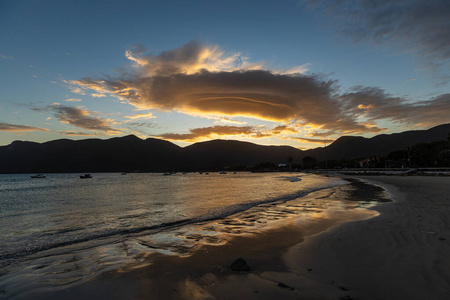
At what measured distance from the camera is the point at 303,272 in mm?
5098

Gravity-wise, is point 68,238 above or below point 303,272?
below

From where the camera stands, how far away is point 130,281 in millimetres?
5031

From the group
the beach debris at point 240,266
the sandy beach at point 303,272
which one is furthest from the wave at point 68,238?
the beach debris at point 240,266

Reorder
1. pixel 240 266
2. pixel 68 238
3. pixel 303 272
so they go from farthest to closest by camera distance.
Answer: pixel 68 238 → pixel 240 266 → pixel 303 272

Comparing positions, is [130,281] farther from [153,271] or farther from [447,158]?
[447,158]

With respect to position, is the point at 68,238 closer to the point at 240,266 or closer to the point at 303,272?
the point at 240,266

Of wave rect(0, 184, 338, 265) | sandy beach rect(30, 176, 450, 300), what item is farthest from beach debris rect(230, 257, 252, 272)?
wave rect(0, 184, 338, 265)

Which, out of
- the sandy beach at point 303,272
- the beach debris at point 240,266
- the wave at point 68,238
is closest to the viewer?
the sandy beach at point 303,272

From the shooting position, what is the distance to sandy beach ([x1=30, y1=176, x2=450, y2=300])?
13.7 ft

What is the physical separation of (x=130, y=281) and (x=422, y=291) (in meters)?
5.85

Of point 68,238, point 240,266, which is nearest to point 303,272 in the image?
point 240,266

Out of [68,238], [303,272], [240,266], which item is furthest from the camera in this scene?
[68,238]

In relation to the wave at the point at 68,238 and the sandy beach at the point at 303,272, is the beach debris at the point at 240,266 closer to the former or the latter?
the sandy beach at the point at 303,272

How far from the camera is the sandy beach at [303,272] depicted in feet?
13.7
